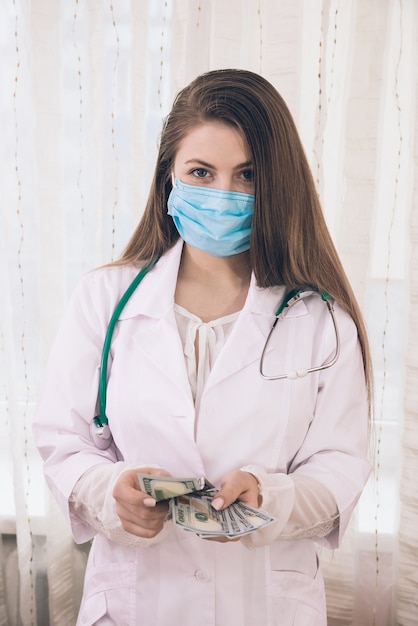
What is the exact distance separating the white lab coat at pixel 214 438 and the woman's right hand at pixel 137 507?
0.07 m

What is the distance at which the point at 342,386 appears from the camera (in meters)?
1.39

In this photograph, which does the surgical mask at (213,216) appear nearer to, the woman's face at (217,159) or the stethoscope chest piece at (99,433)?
the woman's face at (217,159)

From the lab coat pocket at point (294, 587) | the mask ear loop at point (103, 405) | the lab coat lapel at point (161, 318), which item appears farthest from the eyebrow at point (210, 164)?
the lab coat pocket at point (294, 587)

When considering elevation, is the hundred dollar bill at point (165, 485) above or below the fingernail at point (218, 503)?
above

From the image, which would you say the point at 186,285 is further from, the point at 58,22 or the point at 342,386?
the point at 58,22

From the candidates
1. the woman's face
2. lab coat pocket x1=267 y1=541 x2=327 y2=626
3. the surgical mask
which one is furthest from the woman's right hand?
the woman's face

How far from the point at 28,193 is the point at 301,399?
1108 mm

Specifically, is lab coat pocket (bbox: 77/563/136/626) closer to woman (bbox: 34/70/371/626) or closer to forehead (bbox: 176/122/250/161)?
woman (bbox: 34/70/371/626)

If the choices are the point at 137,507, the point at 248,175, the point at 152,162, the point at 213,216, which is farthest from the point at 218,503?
the point at 152,162

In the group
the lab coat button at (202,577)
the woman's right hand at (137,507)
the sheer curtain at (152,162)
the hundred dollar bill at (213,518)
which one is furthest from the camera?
the sheer curtain at (152,162)

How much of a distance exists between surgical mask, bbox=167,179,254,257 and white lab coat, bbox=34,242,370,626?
15cm

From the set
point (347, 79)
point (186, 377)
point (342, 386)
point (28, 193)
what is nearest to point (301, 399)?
point (342, 386)

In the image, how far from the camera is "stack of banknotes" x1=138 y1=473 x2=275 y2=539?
3.56 ft

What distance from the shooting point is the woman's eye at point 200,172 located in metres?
1.38
